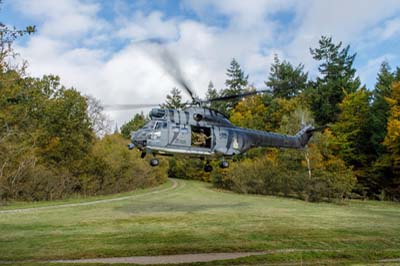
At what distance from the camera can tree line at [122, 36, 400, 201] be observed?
98.2 feet

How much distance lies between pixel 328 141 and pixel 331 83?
13998 millimetres

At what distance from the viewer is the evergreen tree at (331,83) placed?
148 ft

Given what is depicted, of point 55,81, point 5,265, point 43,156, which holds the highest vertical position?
point 55,81

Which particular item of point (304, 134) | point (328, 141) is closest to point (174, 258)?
point (304, 134)

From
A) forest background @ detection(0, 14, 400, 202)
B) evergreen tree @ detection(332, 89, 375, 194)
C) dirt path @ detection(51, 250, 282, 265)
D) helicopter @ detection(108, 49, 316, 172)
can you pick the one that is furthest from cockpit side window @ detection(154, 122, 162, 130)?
evergreen tree @ detection(332, 89, 375, 194)

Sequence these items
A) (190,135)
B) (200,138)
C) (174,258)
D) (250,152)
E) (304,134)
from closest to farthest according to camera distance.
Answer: (174,258), (190,135), (200,138), (304,134), (250,152)

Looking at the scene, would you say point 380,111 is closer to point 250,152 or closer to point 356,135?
point 356,135

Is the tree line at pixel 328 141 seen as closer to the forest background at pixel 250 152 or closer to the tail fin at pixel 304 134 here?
the forest background at pixel 250 152

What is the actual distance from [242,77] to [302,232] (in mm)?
52976

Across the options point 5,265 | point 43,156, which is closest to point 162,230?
point 5,265

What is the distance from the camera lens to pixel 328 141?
3406 cm

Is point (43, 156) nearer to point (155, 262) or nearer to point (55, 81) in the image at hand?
point (55, 81)

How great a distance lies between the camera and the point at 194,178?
181 feet

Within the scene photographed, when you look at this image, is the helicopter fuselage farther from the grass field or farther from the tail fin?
the tail fin
